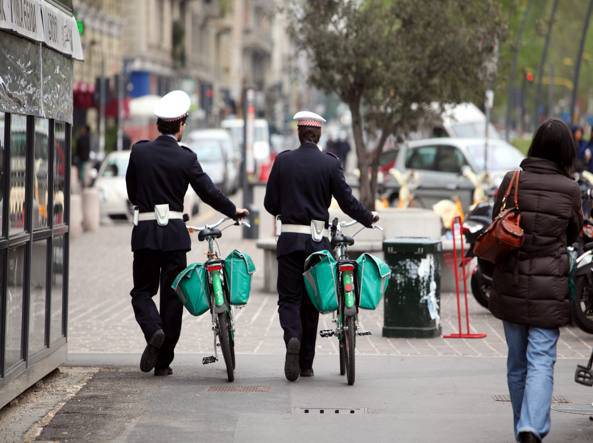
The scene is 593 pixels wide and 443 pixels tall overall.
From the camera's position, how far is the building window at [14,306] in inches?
336

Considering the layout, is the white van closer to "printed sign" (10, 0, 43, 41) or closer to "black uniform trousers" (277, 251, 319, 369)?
"black uniform trousers" (277, 251, 319, 369)

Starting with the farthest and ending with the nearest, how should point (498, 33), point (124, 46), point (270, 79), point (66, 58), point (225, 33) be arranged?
point (270, 79), point (225, 33), point (124, 46), point (498, 33), point (66, 58)

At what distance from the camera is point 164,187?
392 inches

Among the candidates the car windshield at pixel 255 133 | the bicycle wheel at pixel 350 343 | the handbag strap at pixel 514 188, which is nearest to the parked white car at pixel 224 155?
the car windshield at pixel 255 133

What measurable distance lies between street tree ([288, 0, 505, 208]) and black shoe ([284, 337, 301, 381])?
11721 millimetres

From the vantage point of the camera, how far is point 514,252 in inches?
294

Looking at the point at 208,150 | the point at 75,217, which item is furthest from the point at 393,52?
the point at 208,150

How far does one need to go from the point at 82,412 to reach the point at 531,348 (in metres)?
2.72

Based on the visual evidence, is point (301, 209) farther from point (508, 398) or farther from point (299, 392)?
point (508, 398)

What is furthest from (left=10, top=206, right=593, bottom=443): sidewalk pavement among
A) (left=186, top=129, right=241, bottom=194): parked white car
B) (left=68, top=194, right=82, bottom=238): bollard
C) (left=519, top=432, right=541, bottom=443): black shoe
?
(left=186, top=129, right=241, bottom=194): parked white car

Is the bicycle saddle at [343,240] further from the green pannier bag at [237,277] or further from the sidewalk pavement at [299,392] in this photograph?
the sidewalk pavement at [299,392]

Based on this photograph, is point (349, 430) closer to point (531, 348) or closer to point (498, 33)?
point (531, 348)

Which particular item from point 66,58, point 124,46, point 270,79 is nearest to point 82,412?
point 66,58

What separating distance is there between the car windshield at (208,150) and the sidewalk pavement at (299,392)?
1012 inches
